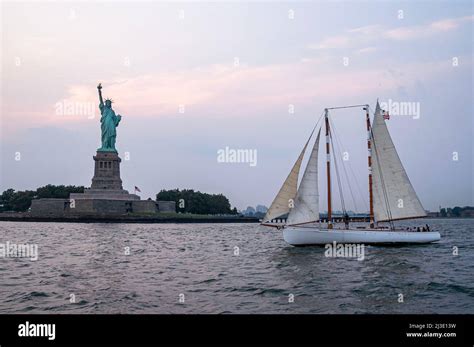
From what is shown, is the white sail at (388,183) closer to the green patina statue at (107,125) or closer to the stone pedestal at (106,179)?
the stone pedestal at (106,179)

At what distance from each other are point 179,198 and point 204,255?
120545 millimetres

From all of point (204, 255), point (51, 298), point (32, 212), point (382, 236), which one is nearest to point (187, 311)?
point (51, 298)

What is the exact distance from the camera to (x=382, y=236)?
43188mm

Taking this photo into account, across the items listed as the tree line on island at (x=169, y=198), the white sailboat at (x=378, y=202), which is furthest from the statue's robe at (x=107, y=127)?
the white sailboat at (x=378, y=202)

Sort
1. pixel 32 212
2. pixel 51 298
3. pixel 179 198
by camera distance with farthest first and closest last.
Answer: pixel 179 198
pixel 32 212
pixel 51 298

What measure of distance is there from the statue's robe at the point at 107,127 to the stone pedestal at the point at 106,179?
2.69 meters

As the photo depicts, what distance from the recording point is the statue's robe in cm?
11206

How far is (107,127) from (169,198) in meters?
52.6

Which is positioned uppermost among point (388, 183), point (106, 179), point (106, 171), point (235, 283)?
point (106, 171)

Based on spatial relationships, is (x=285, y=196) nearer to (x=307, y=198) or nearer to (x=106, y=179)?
(x=307, y=198)

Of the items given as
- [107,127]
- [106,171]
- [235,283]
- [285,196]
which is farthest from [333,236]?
[107,127]

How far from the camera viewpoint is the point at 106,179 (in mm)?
111250
